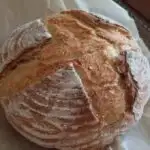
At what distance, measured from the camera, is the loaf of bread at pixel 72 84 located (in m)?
0.94

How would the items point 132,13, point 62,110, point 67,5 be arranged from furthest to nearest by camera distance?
point 132,13 → point 67,5 → point 62,110

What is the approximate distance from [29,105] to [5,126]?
131mm

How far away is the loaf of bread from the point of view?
37.1 inches

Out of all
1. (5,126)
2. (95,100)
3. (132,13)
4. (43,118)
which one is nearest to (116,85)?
(95,100)

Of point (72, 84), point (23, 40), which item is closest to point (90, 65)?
point (72, 84)

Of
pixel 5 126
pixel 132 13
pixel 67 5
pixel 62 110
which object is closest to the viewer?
pixel 62 110

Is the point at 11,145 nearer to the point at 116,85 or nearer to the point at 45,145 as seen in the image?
the point at 45,145

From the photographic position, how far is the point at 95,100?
3.13 ft

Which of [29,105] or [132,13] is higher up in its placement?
[29,105]

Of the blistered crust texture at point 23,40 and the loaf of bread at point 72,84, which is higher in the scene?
the blistered crust texture at point 23,40

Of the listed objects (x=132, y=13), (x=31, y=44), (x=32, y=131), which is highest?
(x=31, y=44)

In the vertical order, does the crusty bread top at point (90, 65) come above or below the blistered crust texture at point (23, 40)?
below

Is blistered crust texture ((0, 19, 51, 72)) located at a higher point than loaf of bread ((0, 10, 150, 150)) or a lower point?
higher

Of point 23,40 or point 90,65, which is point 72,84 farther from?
point 23,40
